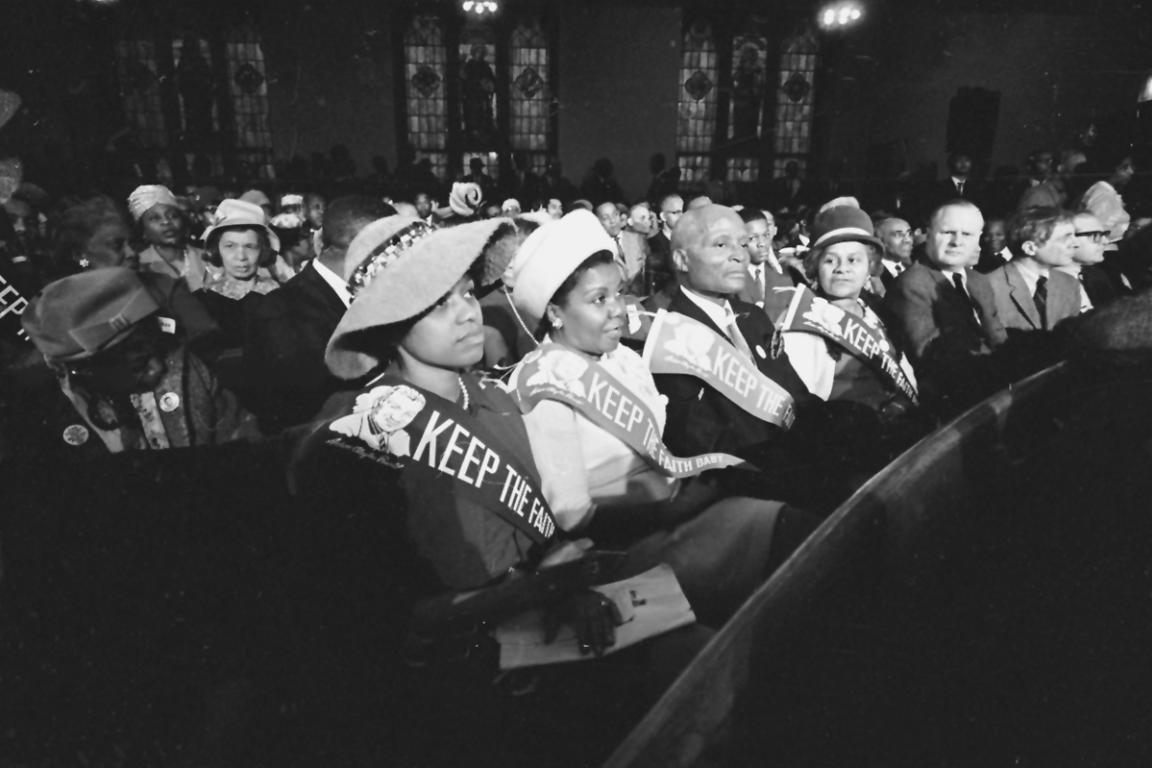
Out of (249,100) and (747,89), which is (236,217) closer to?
(249,100)

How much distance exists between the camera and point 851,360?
9.95ft

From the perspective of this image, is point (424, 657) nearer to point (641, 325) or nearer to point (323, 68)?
point (641, 325)

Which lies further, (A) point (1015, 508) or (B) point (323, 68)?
(B) point (323, 68)

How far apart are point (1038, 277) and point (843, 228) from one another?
1306 millimetres

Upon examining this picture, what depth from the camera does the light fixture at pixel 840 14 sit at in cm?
1367

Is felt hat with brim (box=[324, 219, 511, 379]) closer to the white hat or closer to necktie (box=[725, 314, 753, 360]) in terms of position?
necktie (box=[725, 314, 753, 360])

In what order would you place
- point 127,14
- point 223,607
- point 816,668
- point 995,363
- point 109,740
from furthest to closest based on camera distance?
point 127,14 → point 995,363 → point 223,607 → point 109,740 → point 816,668

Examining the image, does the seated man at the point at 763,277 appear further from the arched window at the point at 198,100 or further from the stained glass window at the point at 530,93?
the arched window at the point at 198,100

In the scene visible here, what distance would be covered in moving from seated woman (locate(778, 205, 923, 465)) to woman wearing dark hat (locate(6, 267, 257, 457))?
2095 mm

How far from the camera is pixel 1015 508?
1.84 m

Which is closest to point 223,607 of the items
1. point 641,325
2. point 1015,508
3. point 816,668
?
point 641,325

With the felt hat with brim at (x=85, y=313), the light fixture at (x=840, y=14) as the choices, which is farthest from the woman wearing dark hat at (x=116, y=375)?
the light fixture at (x=840, y=14)

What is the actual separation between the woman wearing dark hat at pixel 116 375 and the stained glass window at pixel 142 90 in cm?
1385

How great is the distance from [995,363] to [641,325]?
6.20 ft
